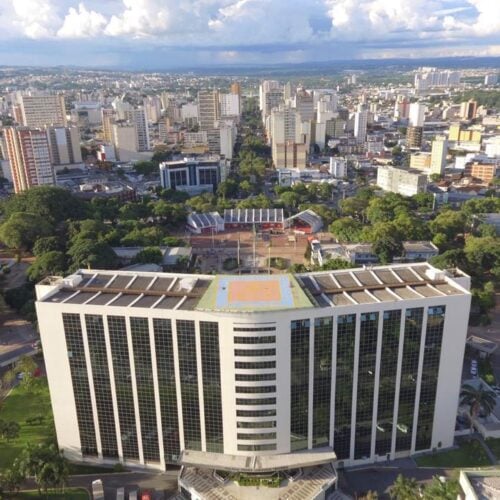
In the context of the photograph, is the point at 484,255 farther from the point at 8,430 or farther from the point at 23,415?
the point at 8,430

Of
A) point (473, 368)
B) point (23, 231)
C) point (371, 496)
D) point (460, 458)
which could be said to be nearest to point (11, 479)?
point (371, 496)

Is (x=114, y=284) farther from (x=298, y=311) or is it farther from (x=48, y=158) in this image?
(x=48, y=158)

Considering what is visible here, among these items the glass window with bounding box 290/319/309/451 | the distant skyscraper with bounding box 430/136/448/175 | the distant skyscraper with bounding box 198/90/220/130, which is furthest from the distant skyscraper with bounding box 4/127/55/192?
the glass window with bounding box 290/319/309/451

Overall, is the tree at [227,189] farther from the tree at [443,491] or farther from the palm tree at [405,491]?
the tree at [443,491]

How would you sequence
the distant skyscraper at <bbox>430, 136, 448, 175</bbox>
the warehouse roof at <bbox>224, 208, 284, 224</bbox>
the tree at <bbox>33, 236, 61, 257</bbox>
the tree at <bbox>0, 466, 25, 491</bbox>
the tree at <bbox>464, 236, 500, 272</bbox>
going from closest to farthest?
the tree at <bbox>0, 466, 25, 491</bbox>, the tree at <bbox>464, 236, 500, 272</bbox>, the tree at <bbox>33, 236, 61, 257</bbox>, the warehouse roof at <bbox>224, 208, 284, 224</bbox>, the distant skyscraper at <bbox>430, 136, 448, 175</bbox>

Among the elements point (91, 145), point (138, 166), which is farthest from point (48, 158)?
point (91, 145)

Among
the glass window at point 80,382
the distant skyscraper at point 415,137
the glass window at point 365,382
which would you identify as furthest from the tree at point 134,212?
the distant skyscraper at point 415,137

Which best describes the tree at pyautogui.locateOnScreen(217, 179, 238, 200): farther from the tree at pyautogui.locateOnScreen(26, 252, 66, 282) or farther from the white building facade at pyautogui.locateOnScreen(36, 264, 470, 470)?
the white building facade at pyautogui.locateOnScreen(36, 264, 470, 470)
